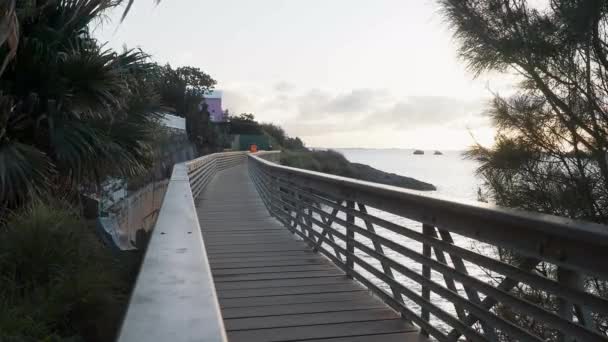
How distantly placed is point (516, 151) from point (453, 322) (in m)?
3.45

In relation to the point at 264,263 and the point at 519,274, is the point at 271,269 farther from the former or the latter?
the point at 519,274

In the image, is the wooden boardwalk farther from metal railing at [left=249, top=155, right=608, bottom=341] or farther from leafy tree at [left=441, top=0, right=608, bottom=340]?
leafy tree at [left=441, top=0, right=608, bottom=340]

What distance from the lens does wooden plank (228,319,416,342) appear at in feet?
12.7

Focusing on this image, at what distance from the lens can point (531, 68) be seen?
19.7 feet

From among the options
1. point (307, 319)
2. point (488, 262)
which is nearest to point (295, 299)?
point (307, 319)

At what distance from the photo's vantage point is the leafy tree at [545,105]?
216 inches

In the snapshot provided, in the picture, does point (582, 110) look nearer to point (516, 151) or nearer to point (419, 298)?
point (516, 151)

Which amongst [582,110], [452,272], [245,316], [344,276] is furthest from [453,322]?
[582,110]

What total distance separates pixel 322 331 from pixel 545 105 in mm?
3781

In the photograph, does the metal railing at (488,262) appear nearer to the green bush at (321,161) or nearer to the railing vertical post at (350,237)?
the railing vertical post at (350,237)

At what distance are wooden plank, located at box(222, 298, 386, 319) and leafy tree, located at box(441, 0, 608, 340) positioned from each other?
188 centimetres

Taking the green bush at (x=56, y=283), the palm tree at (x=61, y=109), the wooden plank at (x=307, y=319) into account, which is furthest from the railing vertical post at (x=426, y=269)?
the palm tree at (x=61, y=109)

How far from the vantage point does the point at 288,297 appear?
15.9 feet

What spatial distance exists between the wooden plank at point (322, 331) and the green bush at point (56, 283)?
0.87 meters
